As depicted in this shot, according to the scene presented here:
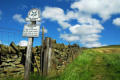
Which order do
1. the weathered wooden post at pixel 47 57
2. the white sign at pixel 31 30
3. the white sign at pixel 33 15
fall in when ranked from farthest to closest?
the weathered wooden post at pixel 47 57 → the white sign at pixel 33 15 → the white sign at pixel 31 30

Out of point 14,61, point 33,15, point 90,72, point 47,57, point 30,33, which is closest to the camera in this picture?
point 30,33

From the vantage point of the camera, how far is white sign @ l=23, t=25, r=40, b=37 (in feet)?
12.3

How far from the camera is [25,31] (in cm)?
385

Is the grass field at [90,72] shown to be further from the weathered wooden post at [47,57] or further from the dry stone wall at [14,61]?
the dry stone wall at [14,61]

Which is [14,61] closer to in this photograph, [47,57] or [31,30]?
[47,57]

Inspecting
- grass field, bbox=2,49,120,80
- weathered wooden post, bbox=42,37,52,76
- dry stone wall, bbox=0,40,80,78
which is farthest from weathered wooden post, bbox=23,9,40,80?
dry stone wall, bbox=0,40,80,78

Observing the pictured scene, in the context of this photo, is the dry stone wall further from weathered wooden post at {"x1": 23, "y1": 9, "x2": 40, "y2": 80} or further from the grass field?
weathered wooden post at {"x1": 23, "y1": 9, "x2": 40, "y2": 80}

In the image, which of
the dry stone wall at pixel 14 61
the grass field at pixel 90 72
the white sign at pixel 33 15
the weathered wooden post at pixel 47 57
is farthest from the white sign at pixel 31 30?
the grass field at pixel 90 72

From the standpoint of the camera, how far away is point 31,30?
381 cm

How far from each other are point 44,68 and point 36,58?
88cm

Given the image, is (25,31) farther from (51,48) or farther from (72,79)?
(72,79)

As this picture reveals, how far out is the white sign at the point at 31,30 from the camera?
3743 mm

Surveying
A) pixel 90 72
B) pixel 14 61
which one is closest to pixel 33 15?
pixel 14 61

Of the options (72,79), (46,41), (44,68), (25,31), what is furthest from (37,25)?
(72,79)
